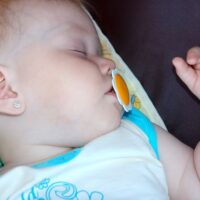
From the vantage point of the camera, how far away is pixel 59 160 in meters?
1.15

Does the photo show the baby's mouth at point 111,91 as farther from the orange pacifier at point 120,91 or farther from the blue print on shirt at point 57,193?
the blue print on shirt at point 57,193

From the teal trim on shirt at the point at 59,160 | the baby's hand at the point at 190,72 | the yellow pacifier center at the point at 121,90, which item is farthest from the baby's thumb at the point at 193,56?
the teal trim on shirt at the point at 59,160

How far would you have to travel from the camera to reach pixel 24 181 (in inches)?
44.5

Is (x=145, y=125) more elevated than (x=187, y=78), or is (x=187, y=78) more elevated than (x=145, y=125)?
(x=187, y=78)

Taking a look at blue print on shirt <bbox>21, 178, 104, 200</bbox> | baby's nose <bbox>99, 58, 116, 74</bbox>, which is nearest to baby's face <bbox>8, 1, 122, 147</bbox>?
baby's nose <bbox>99, 58, 116, 74</bbox>

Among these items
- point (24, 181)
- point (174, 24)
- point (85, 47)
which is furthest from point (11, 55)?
point (174, 24)

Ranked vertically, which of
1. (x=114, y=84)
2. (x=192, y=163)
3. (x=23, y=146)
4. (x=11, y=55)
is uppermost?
(x=11, y=55)

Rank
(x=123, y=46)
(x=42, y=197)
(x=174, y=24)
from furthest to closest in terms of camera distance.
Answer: (x=123, y=46), (x=174, y=24), (x=42, y=197)

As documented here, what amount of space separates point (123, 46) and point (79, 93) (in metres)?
0.30

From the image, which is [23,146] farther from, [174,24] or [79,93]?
[174,24]

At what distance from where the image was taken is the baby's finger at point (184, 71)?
1144 mm

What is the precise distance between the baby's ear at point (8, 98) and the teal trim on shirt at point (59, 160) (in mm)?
123

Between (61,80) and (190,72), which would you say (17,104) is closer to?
(61,80)

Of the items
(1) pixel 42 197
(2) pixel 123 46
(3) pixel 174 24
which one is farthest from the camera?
(2) pixel 123 46
